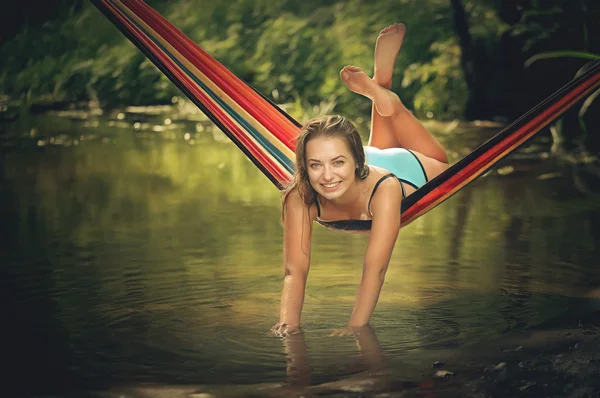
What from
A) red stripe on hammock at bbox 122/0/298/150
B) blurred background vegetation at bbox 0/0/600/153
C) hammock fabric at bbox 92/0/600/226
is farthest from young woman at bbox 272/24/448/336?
blurred background vegetation at bbox 0/0/600/153

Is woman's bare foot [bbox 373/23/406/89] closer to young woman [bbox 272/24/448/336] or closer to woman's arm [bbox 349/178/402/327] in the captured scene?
young woman [bbox 272/24/448/336]

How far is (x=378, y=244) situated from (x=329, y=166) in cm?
24

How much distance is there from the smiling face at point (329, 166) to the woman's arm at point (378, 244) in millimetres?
118

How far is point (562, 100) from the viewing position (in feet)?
11.2

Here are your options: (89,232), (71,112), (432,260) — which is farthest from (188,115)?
(432,260)

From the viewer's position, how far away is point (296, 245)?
3.26 meters

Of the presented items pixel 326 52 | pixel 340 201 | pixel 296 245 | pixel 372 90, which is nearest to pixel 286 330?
pixel 296 245

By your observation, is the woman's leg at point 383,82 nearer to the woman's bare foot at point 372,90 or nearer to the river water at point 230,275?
the woman's bare foot at point 372,90

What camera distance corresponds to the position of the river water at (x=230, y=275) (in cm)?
315

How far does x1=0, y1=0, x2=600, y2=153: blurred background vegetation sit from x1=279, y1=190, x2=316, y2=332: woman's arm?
4.64 meters

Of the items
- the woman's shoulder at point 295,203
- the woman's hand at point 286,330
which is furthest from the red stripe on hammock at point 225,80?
the woman's hand at point 286,330

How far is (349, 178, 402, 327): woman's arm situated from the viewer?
3.24 m

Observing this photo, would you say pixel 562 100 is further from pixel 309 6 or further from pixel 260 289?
pixel 309 6

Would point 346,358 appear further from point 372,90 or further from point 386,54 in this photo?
point 386,54
